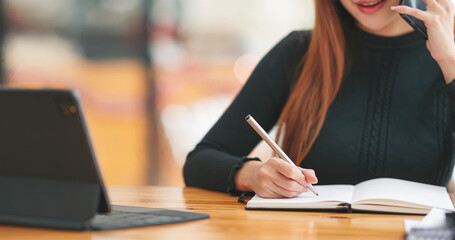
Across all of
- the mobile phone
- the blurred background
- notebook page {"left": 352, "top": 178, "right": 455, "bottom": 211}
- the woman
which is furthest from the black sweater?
the blurred background

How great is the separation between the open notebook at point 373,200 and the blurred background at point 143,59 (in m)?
2.26

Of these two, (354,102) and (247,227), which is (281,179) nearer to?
(247,227)

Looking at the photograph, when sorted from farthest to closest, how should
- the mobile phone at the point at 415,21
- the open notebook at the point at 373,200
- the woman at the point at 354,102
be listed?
1. the woman at the point at 354,102
2. the mobile phone at the point at 415,21
3. the open notebook at the point at 373,200

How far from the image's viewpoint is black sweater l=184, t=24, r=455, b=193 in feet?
4.94

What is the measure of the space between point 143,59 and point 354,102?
1981mm

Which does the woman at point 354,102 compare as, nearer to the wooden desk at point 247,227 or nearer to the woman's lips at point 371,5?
the woman's lips at point 371,5

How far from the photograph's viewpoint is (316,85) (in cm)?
160

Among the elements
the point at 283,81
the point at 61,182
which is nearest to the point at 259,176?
the point at 61,182

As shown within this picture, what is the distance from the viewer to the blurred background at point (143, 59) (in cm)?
338

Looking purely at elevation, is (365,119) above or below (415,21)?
below

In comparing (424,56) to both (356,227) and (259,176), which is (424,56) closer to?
(259,176)

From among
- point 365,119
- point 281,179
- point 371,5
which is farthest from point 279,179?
point 371,5

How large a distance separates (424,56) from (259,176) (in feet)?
2.29

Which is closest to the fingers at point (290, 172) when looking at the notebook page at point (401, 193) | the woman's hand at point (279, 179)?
the woman's hand at point (279, 179)
